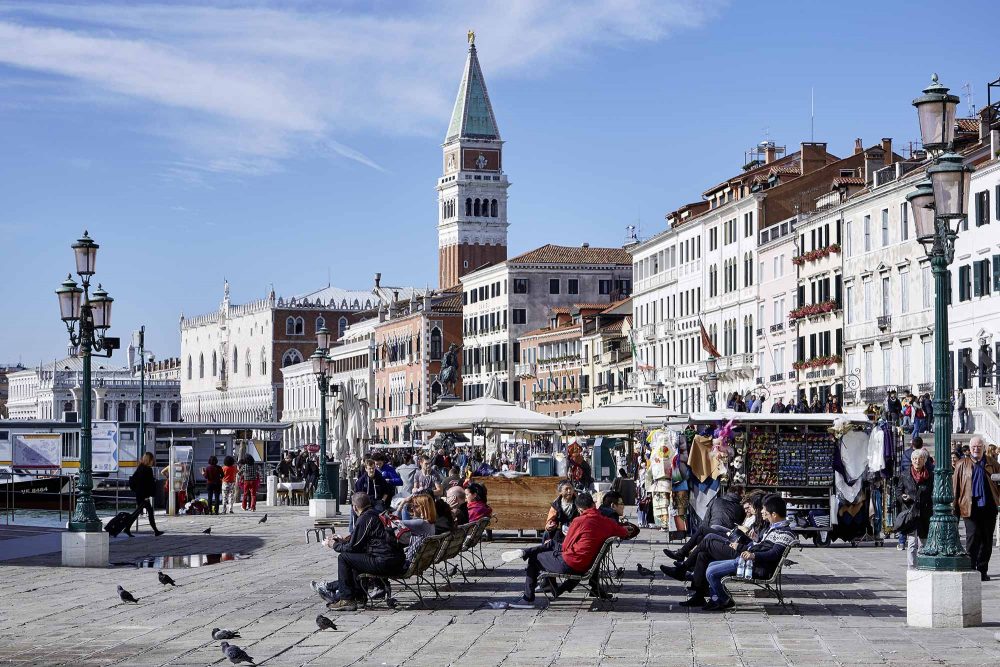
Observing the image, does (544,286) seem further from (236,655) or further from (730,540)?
(236,655)

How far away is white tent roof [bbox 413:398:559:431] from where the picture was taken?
28703 millimetres

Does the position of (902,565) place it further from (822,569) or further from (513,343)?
(513,343)

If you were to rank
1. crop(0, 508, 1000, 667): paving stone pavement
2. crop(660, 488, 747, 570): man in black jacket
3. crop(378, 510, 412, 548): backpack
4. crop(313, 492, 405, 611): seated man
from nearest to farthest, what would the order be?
crop(0, 508, 1000, 667): paving stone pavement < crop(313, 492, 405, 611): seated man < crop(378, 510, 412, 548): backpack < crop(660, 488, 747, 570): man in black jacket

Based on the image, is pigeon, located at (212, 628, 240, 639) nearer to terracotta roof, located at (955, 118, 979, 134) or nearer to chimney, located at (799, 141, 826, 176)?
terracotta roof, located at (955, 118, 979, 134)

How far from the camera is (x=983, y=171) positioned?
43.7 metres

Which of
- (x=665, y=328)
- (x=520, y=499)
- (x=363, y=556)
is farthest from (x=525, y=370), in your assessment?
(x=363, y=556)

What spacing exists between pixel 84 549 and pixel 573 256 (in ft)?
269

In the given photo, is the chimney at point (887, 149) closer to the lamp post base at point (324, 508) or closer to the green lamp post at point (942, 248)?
the lamp post base at point (324, 508)

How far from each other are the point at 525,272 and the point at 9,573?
81583mm

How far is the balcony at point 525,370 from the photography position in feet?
317

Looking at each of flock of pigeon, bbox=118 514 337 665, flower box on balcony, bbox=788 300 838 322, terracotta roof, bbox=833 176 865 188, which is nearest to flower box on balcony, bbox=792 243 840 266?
flower box on balcony, bbox=788 300 838 322

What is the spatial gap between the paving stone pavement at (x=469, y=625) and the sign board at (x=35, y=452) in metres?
13.0

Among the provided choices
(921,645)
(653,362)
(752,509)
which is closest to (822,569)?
(752,509)

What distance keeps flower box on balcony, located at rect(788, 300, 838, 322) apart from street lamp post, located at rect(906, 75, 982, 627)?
43.3 metres
